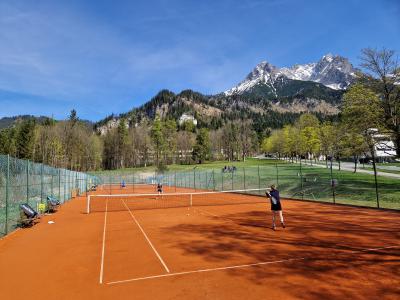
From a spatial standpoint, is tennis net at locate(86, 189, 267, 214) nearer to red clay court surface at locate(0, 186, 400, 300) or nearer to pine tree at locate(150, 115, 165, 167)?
red clay court surface at locate(0, 186, 400, 300)

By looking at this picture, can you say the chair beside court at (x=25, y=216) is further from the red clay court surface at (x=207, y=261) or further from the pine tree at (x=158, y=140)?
the pine tree at (x=158, y=140)

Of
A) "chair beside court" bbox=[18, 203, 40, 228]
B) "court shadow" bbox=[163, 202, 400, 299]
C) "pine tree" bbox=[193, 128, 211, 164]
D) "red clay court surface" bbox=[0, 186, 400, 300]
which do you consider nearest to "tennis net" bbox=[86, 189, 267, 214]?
"chair beside court" bbox=[18, 203, 40, 228]

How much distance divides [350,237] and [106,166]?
371 feet

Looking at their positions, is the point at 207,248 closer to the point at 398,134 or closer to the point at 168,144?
the point at 398,134

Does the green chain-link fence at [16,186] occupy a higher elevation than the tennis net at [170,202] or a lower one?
higher

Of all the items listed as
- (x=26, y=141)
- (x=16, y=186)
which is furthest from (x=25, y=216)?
(x=26, y=141)

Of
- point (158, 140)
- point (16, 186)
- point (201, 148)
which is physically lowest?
point (16, 186)

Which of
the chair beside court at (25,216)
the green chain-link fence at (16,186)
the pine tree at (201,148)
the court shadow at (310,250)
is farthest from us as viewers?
the pine tree at (201,148)

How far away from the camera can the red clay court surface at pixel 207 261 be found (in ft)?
25.2

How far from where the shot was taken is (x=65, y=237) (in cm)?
1505

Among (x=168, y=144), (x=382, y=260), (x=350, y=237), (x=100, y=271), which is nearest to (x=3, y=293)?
(x=100, y=271)

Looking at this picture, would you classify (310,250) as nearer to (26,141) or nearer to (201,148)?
(26,141)

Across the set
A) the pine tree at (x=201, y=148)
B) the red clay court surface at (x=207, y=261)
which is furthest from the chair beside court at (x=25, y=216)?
the pine tree at (x=201, y=148)

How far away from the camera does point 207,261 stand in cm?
1023
